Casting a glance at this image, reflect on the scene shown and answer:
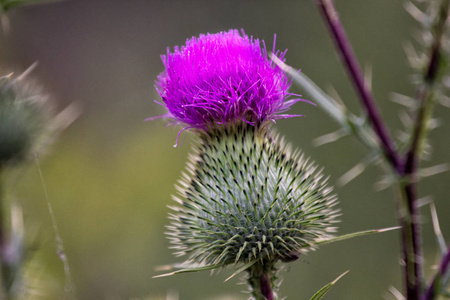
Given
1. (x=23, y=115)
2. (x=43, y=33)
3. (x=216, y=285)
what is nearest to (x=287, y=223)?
(x=23, y=115)

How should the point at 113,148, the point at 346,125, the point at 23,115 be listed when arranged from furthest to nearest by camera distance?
the point at 113,148 → the point at 23,115 → the point at 346,125

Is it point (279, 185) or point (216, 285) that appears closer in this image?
point (279, 185)

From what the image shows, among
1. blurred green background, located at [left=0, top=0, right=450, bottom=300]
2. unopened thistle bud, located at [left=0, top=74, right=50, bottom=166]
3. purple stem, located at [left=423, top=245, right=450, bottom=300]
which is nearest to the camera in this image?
purple stem, located at [left=423, top=245, right=450, bottom=300]

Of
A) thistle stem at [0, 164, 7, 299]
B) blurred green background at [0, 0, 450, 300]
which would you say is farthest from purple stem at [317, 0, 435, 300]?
blurred green background at [0, 0, 450, 300]

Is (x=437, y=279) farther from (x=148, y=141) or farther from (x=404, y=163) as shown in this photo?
(x=148, y=141)

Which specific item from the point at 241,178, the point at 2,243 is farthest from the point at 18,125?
the point at 241,178

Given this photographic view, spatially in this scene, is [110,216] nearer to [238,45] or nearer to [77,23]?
[77,23]

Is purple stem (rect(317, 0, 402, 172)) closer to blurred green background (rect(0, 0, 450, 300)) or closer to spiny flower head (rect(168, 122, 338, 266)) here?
spiny flower head (rect(168, 122, 338, 266))
